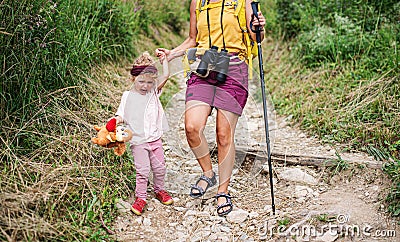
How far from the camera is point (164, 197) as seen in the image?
13.2 ft

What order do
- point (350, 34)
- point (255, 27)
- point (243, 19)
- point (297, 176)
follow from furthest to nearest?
point (350, 34)
point (297, 176)
point (243, 19)
point (255, 27)

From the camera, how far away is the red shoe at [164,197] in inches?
158

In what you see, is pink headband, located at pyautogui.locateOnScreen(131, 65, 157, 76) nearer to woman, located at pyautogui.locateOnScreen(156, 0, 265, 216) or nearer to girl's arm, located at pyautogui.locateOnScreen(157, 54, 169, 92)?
girl's arm, located at pyautogui.locateOnScreen(157, 54, 169, 92)

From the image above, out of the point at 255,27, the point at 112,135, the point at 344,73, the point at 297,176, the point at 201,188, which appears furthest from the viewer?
the point at 344,73

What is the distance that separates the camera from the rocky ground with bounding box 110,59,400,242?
3.56 metres

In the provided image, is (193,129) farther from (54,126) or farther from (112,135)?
(54,126)

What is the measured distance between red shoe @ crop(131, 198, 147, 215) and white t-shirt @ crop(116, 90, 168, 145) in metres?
0.47

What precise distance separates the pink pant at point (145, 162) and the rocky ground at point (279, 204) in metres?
0.19

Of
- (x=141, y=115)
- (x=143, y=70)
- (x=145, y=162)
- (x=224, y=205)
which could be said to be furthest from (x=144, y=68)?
(x=224, y=205)

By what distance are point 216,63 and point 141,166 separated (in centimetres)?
103

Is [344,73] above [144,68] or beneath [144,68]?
beneath

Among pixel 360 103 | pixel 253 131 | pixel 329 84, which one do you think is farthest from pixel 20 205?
pixel 329 84

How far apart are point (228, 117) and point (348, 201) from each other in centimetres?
120

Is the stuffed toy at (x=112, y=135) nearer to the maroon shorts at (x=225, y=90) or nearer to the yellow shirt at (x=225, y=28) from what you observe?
the maroon shorts at (x=225, y=90)
